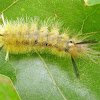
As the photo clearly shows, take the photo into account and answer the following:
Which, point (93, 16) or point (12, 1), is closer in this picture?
point (93, 16)

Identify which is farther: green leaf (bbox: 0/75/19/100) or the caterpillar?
green leaf (bbox: 0/75/19/100)

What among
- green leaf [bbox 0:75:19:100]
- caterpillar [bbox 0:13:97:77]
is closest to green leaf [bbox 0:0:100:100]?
caterpillar [bbox 0:13:97:77]

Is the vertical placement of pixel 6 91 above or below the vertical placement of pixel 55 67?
below

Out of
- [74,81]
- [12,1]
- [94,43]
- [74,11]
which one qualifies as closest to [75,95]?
[74,81]

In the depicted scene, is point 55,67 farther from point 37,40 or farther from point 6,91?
point 6,91

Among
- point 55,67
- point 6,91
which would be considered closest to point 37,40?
point 55,67

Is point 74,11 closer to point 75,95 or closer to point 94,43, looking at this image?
point 94,43

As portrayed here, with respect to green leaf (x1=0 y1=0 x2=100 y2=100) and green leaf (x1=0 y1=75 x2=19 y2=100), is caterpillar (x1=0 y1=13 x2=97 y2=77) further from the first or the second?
green leaf (x1=0 y1=75 x2=19 y2=100)
